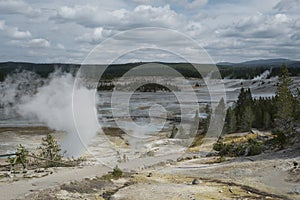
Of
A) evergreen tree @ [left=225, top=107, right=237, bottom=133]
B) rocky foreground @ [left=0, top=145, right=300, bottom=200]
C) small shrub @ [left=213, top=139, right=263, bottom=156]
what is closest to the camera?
rocky foreground @ [left=0, top=145, right=300, bottom=200]

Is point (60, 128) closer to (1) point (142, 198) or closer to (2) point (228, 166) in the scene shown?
(2) point (228, 166)

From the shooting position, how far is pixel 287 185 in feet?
57.3

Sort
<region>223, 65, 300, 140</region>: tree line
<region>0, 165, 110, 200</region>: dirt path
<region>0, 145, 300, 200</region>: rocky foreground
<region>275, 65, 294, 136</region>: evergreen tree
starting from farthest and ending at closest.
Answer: <region>223, 65, 300, 140</region>: tree line → <region>275, 65, 294, 136</region>: evergreen tree → <region>0, 145, 300, 200</region>: rocky foreground → <region>0, 165, 110, 200</region>: dirt path

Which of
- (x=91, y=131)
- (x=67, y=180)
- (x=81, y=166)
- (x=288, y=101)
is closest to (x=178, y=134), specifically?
(x=91, y=131)

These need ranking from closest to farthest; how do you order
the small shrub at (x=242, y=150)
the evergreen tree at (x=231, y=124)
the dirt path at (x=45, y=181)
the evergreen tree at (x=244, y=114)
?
the dirt path at (x=45, y=181)
the small shrub at (x=242, y=150)
the evergreen tree at (x=244, y=114)
the evergreen tree at (x=231, y=124)

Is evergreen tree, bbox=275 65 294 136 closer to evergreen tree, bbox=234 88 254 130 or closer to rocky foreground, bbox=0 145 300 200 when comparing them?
rocky foreground, bbox=0 145 300 200

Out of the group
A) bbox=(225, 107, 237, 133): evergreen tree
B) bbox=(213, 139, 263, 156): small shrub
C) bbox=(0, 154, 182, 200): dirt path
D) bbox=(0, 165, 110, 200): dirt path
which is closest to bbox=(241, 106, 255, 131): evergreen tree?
bbox=(225, 107, 237, 133): evergreen tree

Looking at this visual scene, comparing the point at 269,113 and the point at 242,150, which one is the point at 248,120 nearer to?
the point at 269,113

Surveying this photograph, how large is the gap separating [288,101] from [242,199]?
60.0 feet

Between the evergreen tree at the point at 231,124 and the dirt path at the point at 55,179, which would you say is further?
the evergreen tree at the point at 231,124

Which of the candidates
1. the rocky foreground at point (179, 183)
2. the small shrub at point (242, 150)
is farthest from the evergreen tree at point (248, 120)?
the rocky foreground at point (179, 183)

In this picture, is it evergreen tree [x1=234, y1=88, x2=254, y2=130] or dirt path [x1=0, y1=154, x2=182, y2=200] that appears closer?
dirt path [x1=0, y1=154, x2=182, y2=200]

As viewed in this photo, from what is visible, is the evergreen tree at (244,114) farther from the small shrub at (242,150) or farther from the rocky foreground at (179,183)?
the rocky foreground at (179,183)

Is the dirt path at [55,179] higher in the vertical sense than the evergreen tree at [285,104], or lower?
lower
